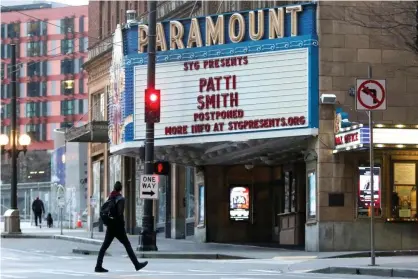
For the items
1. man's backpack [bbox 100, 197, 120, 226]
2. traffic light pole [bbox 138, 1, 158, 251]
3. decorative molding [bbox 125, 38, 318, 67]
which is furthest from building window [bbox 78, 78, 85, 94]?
man's backpack [bbox 100, 197, 120, 226]

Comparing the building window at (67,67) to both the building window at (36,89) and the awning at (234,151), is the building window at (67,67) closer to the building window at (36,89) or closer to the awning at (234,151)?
the building window at (36,89)

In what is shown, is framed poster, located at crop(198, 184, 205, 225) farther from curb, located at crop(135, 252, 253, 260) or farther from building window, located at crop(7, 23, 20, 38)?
building window, located at crop(7, 23, 20, 38)

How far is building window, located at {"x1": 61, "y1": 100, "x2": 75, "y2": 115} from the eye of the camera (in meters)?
133

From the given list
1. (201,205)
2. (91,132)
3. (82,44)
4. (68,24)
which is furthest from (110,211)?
(82,44)

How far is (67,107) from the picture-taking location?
→ 133250 millimetres

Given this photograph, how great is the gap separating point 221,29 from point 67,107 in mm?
100665

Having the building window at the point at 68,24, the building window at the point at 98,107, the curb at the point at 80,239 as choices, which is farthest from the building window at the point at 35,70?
the curb at the point at 80,239

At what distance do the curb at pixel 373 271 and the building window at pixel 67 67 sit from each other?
111m

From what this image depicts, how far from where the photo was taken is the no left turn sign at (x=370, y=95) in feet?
76.5

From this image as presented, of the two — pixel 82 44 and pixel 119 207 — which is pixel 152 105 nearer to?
pixel 119 207

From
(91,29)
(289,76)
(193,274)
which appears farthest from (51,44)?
(193,274)

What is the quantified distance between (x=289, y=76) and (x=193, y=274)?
11.3 m

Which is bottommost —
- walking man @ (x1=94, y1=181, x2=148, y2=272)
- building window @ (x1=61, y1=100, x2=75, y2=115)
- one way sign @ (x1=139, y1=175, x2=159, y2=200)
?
walking man @ (x1=94, y1=181, x2=148, y2=272)

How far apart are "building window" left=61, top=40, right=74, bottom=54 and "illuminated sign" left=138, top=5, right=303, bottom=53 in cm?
9544
